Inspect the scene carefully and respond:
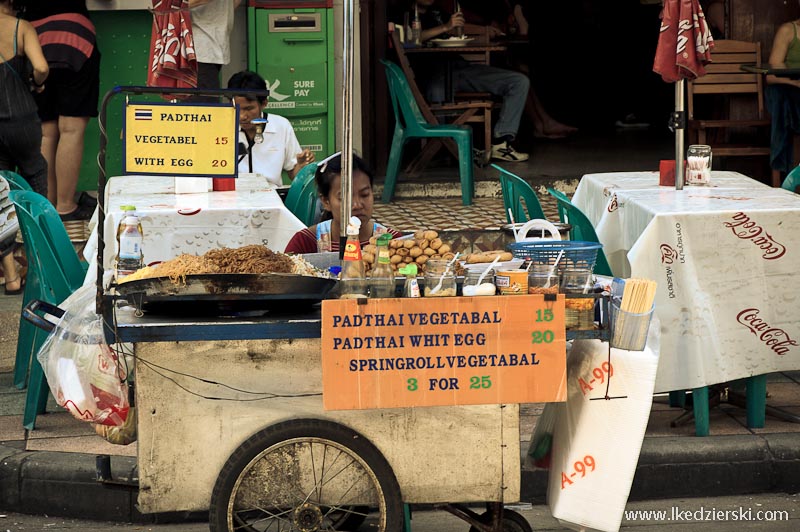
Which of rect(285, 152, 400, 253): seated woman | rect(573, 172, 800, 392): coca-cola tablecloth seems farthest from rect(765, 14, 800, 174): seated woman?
rect(285, 152, 400, 253): seated woman

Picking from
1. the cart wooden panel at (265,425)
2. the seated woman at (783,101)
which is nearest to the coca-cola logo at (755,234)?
the cart wooden panel at (265,425)

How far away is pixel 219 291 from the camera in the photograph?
143 inches

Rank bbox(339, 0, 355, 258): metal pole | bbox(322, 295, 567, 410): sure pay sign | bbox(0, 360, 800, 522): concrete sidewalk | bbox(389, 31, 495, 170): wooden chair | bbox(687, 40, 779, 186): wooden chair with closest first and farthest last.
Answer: bbox(322, 295, 567, 410): sure pay sign < bbox(339, 0, 355, 258): metal pole < bbox(0, 360, 800, 522): concrete sidewalk < bbox(389, 31, 495, 170): wooden chair < bbox(687, 40, 779, 186): wooden chair

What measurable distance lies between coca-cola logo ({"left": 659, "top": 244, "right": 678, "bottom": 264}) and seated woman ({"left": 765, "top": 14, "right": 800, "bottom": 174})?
5.03 m

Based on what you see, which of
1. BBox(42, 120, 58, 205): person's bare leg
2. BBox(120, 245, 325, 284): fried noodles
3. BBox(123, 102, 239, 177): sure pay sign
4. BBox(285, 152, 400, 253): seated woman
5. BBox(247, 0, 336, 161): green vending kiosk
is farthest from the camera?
BBox(247, 0, 336, 161): green vending kiosk

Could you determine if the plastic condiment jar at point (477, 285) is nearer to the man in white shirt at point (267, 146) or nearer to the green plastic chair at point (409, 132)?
the man in white shirt at point (267, 146)

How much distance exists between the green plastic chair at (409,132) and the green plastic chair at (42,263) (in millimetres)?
4424

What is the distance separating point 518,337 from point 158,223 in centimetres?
251

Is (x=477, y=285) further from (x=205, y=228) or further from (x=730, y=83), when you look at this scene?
(x=730, y=83)

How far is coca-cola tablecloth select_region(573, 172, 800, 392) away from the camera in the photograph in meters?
5.14

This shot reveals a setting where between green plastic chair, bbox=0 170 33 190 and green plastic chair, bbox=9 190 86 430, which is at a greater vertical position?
green plastic chair, bbox=0 170 33 190

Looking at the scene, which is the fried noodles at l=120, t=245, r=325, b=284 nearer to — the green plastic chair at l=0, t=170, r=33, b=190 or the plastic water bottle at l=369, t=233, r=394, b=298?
the plastic water bottle at l=369, t=233, r=394, b=298

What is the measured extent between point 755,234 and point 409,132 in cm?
489

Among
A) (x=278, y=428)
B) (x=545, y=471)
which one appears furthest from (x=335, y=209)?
(x=278, y=428)
